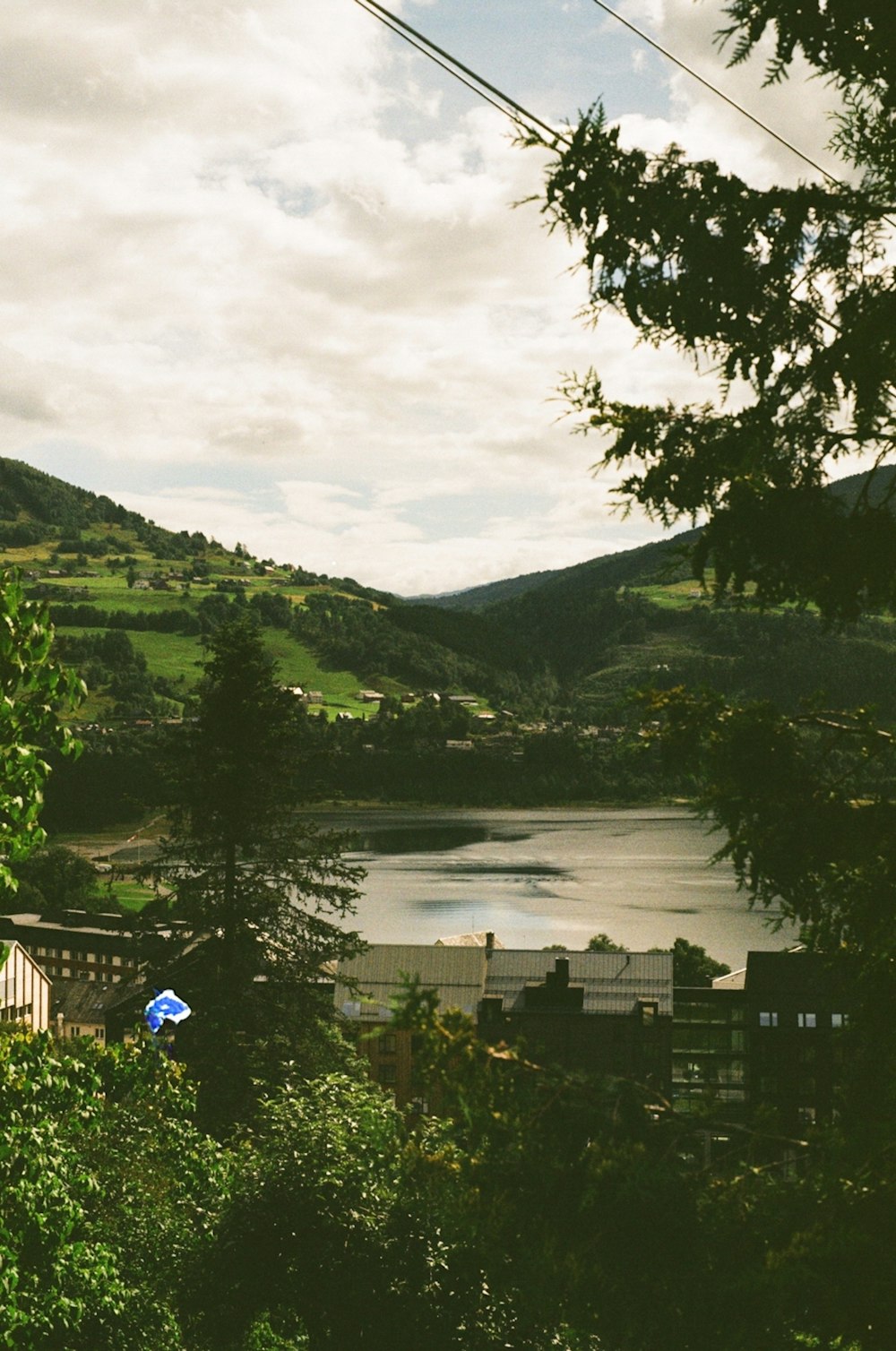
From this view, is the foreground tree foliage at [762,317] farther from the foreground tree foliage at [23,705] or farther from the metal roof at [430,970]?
the metal roof at [430,970]

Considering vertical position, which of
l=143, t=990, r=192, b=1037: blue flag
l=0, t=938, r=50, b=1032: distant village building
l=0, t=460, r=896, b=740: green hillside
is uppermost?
l=0, t=460, r=896, b=740: green hillside

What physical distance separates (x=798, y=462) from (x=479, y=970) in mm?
24822

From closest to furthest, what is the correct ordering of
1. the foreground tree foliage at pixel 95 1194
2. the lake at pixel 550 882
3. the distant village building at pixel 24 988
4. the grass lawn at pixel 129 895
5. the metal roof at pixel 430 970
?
the foreground tree foliage at pixel 95 1194 < the metal roof at pixel 430 970 < the distant village building at pixel 24 988 < the lake at pixel 550 882 < the grass lawn at pixel 129 895

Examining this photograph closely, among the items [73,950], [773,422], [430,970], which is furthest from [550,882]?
[773,422]

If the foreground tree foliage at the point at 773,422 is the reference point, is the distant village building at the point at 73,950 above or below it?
below

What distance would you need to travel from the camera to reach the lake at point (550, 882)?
43344 mm

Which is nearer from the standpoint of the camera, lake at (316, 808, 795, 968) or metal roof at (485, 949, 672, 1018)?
metal roof at (485, 949, 672, 1018)

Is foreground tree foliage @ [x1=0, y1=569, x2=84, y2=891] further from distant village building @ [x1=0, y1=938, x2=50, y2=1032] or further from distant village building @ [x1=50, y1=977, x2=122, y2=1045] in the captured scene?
distant village building @ [x1=50, y1=977, x2=122, y2=1045]

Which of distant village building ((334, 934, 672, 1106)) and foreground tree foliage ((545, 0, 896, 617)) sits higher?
foreground tree foliage ((545, 0, 896, 617))

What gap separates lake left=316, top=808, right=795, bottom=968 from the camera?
4334 centimetres

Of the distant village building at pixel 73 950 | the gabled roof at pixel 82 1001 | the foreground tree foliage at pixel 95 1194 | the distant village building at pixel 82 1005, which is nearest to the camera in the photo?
the foreground tree foliage at pixel 95 1194

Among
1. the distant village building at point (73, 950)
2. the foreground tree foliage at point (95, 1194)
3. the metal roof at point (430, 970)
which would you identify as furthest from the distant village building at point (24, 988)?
the foreground tree foliage at point (95, 1194)

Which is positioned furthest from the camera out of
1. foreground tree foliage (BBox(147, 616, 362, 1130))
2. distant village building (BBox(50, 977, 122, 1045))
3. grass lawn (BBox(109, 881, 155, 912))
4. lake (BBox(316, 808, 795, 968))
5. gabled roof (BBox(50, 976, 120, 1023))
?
grass lawn (BBox(109, 881, 155, 912))

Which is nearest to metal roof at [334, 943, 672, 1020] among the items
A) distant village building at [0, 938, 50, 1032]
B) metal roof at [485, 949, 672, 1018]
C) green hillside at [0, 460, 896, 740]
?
metal roof at [485, 949, 672, 1018]
